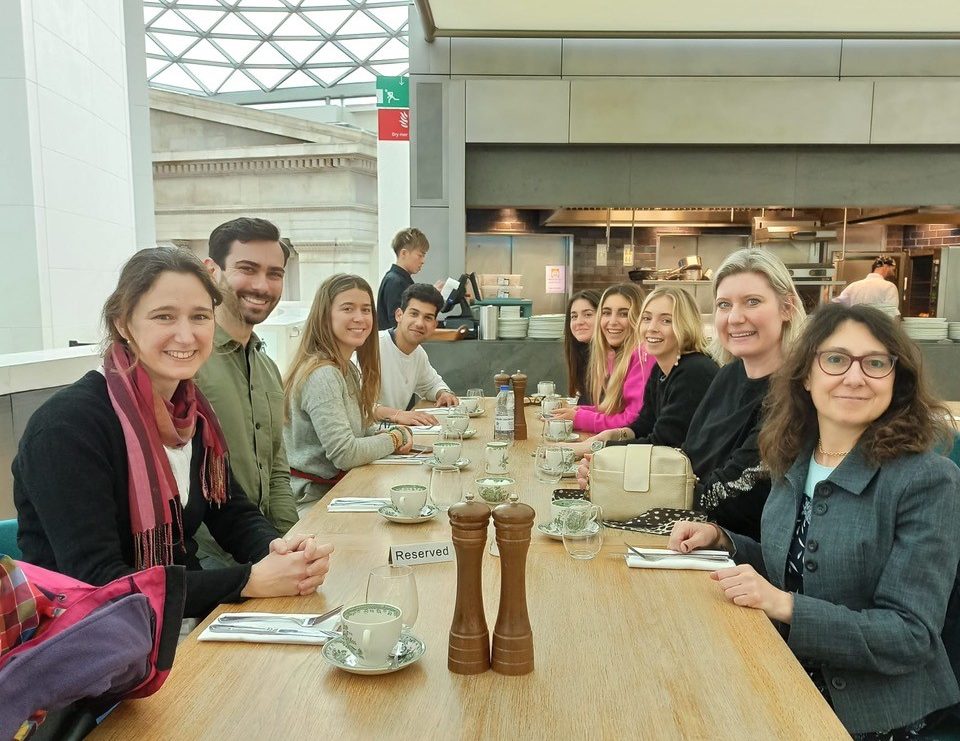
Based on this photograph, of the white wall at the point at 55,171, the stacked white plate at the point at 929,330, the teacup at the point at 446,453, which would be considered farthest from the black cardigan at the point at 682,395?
the white wall at the point at 55,171

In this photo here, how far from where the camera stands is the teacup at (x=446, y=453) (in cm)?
269

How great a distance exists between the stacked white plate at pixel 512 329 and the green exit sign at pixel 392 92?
354 centimetres

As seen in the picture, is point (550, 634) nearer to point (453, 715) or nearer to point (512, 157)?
point (453, 715)

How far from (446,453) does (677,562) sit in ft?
3.64

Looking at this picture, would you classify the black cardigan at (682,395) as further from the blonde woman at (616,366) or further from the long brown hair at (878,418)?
the long brown hair at (878,418)

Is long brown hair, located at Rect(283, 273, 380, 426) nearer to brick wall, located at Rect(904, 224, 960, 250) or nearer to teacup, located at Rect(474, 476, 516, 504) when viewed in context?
teacup, located at Rect(474, 476, 516, 504)

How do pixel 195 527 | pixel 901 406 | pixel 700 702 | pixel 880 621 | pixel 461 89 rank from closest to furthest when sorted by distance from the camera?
1. pixel 700 702
2. pixel 880 621
3. pixel 901 406
4. pixel 195 527
5. pixel 461 89

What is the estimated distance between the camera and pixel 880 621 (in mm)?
1501

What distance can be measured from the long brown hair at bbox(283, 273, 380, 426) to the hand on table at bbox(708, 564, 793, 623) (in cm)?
211

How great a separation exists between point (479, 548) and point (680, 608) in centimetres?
59

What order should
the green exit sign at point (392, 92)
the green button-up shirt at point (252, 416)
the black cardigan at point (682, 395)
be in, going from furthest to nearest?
the green exit sign at point (392, 92), the black cardigan at point (682, 395), the green button-up shirt at point (252, 416)

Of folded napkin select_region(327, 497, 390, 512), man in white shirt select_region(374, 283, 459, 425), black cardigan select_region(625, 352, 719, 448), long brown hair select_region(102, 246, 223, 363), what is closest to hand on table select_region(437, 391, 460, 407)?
man in white shirt select_region(374, 283, 459, 425)

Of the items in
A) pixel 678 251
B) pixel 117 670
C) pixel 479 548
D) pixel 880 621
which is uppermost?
pixel 678 251

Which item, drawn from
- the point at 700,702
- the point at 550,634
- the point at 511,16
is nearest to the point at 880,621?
the point at 700,702
